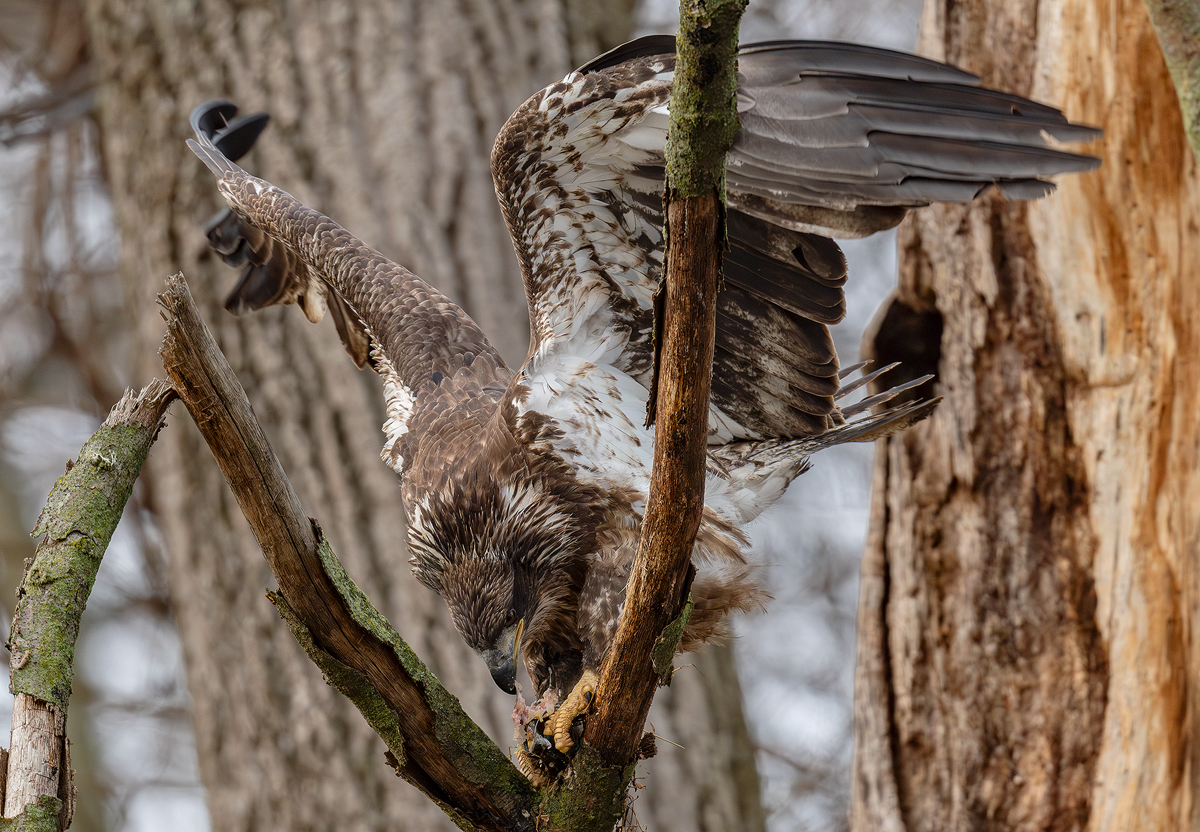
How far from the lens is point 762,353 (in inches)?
120

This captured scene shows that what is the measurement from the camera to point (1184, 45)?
2656 millimetres

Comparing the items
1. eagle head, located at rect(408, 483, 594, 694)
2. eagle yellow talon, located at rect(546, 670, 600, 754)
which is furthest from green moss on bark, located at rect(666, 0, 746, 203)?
eagle head, located at rect(408, 483, 594, 694)

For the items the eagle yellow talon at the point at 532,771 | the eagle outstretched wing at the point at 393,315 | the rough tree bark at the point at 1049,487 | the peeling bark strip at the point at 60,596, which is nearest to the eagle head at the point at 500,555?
the eagle outstretched wing at the point at 393,315

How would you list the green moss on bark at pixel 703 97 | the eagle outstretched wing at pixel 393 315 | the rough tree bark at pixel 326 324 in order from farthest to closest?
1. the rough tree bark at pixel 326 324
2. the eagle outstretched wing at pixel 393 315
3. the green moss on bark at pixel 703 97

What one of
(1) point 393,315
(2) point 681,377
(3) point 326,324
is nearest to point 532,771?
(2) point 681,377

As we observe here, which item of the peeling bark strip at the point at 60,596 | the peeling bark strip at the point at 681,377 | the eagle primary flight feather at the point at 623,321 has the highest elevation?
the eagle primary flight feather at the point at 623,321

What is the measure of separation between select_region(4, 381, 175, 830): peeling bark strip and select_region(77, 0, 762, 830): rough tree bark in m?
2.94

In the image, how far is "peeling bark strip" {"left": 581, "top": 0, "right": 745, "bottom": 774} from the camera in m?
1.74

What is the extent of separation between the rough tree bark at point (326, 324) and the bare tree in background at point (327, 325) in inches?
0.4

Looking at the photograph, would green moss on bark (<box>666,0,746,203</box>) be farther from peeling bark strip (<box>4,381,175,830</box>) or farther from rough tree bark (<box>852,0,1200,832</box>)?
rough tree bark (<box>852,0,1200,832</box>)

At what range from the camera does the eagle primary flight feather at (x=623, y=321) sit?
7.78 ft

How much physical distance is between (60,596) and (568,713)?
3.52 ft

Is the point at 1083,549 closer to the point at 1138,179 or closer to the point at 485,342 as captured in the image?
the point at 1138,179

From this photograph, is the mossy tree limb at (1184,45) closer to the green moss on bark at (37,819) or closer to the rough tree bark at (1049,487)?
A: the rough tree bark at (1049,487)
